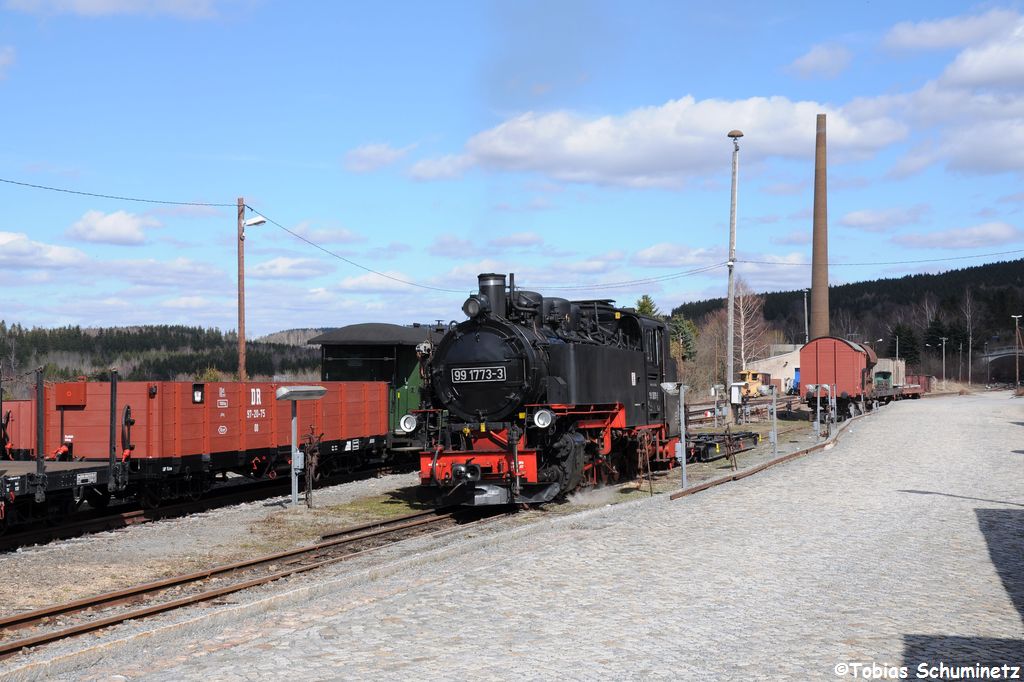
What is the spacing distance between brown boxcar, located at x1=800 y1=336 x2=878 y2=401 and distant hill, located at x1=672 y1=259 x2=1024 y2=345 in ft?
293

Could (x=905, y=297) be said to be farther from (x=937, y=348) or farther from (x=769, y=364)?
(x=769, y=364)

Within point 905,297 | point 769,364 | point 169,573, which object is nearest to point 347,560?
point 169,573

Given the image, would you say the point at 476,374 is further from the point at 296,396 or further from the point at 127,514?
the point at 127,514

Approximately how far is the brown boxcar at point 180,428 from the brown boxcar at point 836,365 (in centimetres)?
3055

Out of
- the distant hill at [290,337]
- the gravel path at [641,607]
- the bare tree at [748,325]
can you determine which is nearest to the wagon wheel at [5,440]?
the gravel path at [641,607]

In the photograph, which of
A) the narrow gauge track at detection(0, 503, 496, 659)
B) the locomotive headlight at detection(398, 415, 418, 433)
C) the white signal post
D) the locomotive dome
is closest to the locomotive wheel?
the white signal post

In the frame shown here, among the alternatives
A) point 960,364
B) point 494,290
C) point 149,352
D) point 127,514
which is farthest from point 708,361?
point 127,514

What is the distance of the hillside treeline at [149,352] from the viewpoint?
85375 mm

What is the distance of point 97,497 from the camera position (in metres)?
15.2

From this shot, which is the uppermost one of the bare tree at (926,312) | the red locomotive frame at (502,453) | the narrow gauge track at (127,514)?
the bare tree at (926,312)

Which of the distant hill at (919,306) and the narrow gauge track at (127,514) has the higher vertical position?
the distant hill at (919,306)

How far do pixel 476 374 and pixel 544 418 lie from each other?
1.44m

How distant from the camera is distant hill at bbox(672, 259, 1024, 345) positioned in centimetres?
14375

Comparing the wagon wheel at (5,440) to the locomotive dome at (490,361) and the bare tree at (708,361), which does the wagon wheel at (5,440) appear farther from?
the bare tree at (708,361)
